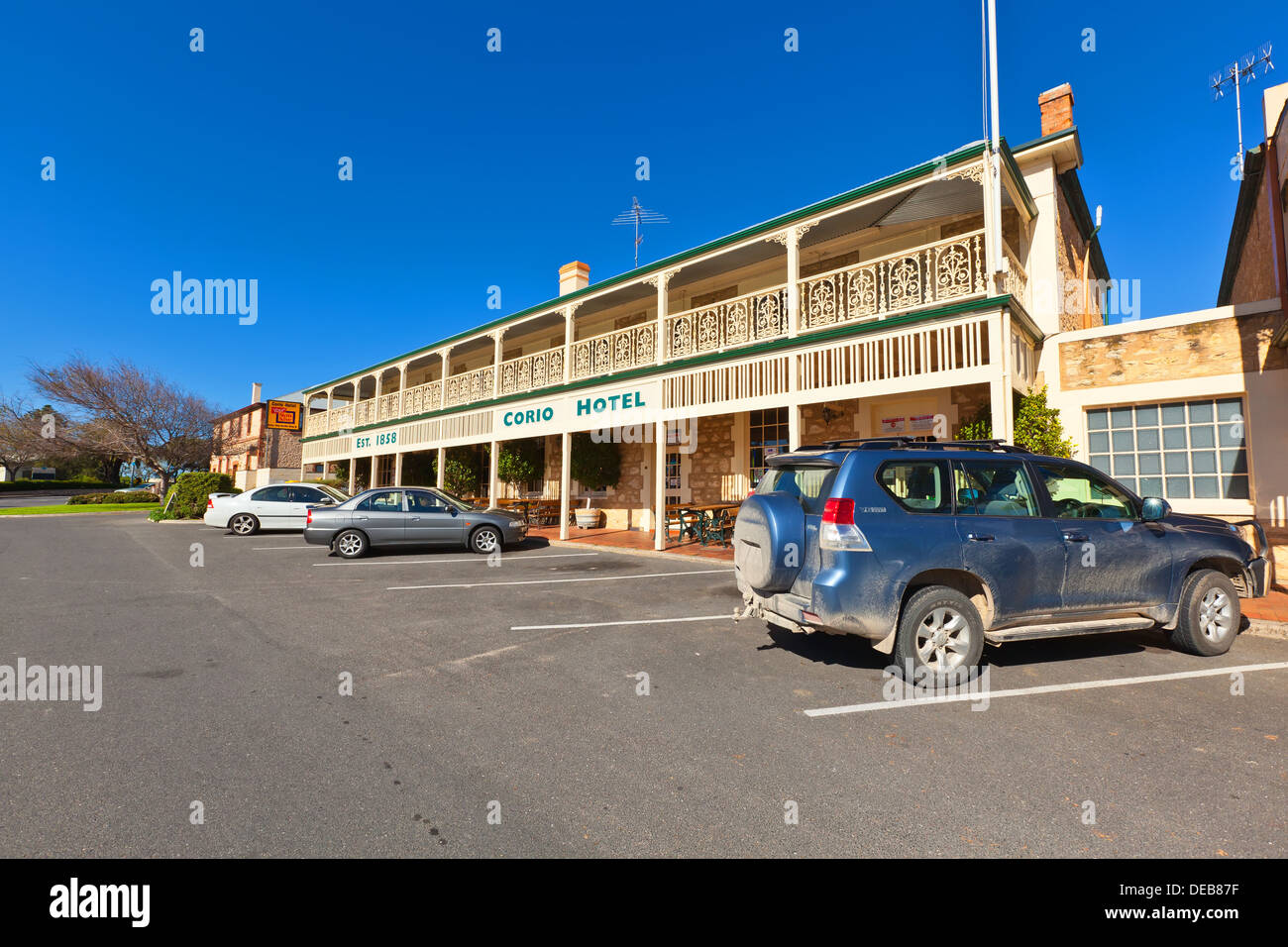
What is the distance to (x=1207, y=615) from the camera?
17.3ft

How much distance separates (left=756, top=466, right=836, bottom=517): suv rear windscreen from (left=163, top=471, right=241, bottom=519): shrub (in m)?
27.2

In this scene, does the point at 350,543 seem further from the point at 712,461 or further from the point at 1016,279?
the point at 1016,279

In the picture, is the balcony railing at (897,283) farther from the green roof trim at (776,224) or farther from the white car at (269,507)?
the white car at (269,507)

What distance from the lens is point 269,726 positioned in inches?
143

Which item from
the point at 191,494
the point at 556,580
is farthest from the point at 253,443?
the point at 556,580

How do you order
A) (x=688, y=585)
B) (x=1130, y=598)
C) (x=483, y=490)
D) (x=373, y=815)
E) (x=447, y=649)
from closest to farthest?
(x=373, y=815), (x=1130, y=598), (x=447, y=649), (x=688, y=585), (x=483, y=490)

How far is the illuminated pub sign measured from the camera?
3356cm

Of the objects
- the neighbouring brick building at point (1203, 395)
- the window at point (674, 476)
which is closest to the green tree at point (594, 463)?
the window at point (674, 476)

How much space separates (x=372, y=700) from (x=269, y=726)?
2.08 ft

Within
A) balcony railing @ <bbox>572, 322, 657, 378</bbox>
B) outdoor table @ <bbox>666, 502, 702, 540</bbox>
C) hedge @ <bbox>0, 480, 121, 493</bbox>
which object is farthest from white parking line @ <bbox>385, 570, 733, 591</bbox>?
hedge @ <bbox>0, 480, 121, 493</bbox>

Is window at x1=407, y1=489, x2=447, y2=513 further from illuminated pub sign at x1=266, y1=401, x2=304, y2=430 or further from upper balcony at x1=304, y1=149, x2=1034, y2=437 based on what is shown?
illuminated pub sign at x1=266, y1=401, x2=304, y2=430

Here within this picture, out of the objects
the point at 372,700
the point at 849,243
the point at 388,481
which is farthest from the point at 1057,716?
the point at 388,481
